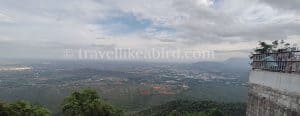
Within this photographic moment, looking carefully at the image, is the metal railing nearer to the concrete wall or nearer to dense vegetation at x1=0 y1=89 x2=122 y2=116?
the concrete wall

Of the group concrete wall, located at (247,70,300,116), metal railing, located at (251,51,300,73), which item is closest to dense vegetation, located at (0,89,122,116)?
concrete wall, located at (247,70,300,116)

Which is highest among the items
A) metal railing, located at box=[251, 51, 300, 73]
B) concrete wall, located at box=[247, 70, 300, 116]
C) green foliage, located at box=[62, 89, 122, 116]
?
metal railing, located at box=[251, 51, 300, 73]

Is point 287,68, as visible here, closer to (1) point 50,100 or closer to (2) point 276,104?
(2) point 276,104

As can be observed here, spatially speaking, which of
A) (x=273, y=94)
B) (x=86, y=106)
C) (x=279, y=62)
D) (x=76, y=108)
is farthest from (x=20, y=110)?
(x=279, y=62)

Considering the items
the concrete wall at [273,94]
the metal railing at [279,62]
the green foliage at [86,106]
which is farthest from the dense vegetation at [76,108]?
the metal railing at [279,62]

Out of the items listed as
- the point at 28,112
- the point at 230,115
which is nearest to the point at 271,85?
the point at 28,112

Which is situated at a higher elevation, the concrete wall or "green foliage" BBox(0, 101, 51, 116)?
the concrete wall
